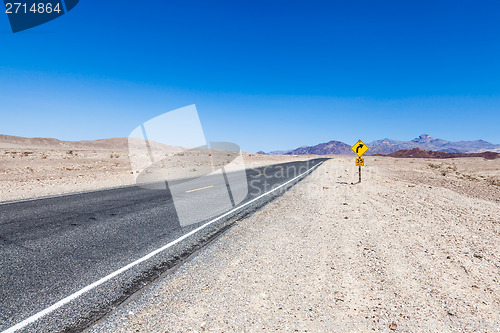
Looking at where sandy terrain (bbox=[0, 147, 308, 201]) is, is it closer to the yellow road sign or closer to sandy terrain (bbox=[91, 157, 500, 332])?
sandy terrain (bbox=[91, 157, 500, 332])

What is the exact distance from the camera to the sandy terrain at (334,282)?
286 cm

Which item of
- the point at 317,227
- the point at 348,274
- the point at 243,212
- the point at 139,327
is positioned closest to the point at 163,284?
the point at 139,327

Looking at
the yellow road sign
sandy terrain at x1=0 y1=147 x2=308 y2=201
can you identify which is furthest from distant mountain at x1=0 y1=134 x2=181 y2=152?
the yellow road sign

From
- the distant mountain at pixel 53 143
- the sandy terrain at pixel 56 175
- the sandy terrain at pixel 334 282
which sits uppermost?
the distant mountain at pixel 53 143

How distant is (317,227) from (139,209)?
541 cm

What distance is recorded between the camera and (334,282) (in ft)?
12.3

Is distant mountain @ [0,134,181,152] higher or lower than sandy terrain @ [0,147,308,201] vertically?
higher

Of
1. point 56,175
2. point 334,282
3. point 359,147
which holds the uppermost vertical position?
point 359,147

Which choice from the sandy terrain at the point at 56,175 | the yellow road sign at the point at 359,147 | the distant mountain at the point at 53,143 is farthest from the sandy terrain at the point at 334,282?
the distant mountain at the point at 53,143

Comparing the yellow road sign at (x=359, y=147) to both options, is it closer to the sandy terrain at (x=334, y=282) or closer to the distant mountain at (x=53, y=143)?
the sandy terrain at (x=334, y=282)

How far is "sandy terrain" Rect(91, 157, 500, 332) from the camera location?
2.86 metres

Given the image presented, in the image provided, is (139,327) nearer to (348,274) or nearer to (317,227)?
(348,274)

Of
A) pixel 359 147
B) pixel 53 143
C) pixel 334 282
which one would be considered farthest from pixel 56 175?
pixel 53 143

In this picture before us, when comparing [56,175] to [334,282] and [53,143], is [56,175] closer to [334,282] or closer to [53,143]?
[334,282]
